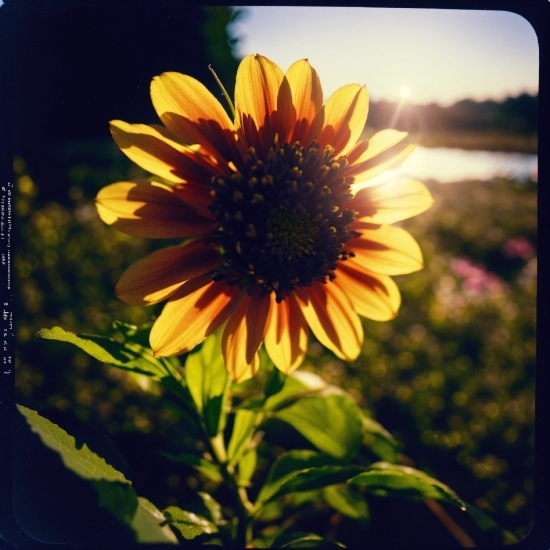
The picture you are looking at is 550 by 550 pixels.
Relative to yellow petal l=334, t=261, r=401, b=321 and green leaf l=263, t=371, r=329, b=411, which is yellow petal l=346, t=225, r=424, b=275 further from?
green leaf l=263, t=371, r=329, b=411

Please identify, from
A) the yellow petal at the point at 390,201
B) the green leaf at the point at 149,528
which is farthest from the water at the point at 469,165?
the green leaf at the point at 149,528

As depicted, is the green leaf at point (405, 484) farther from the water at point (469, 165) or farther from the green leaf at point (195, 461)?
the water at point (469, 165)

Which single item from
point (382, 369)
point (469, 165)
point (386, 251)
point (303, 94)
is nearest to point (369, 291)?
point (386, 251)

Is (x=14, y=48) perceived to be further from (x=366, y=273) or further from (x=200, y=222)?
(x=366, y=273)

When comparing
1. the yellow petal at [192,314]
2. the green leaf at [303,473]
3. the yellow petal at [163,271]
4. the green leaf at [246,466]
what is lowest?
the green leaf at [246,466]

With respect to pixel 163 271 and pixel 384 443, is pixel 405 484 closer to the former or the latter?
pixel 384 443

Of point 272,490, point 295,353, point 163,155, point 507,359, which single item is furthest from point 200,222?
point 507,359
